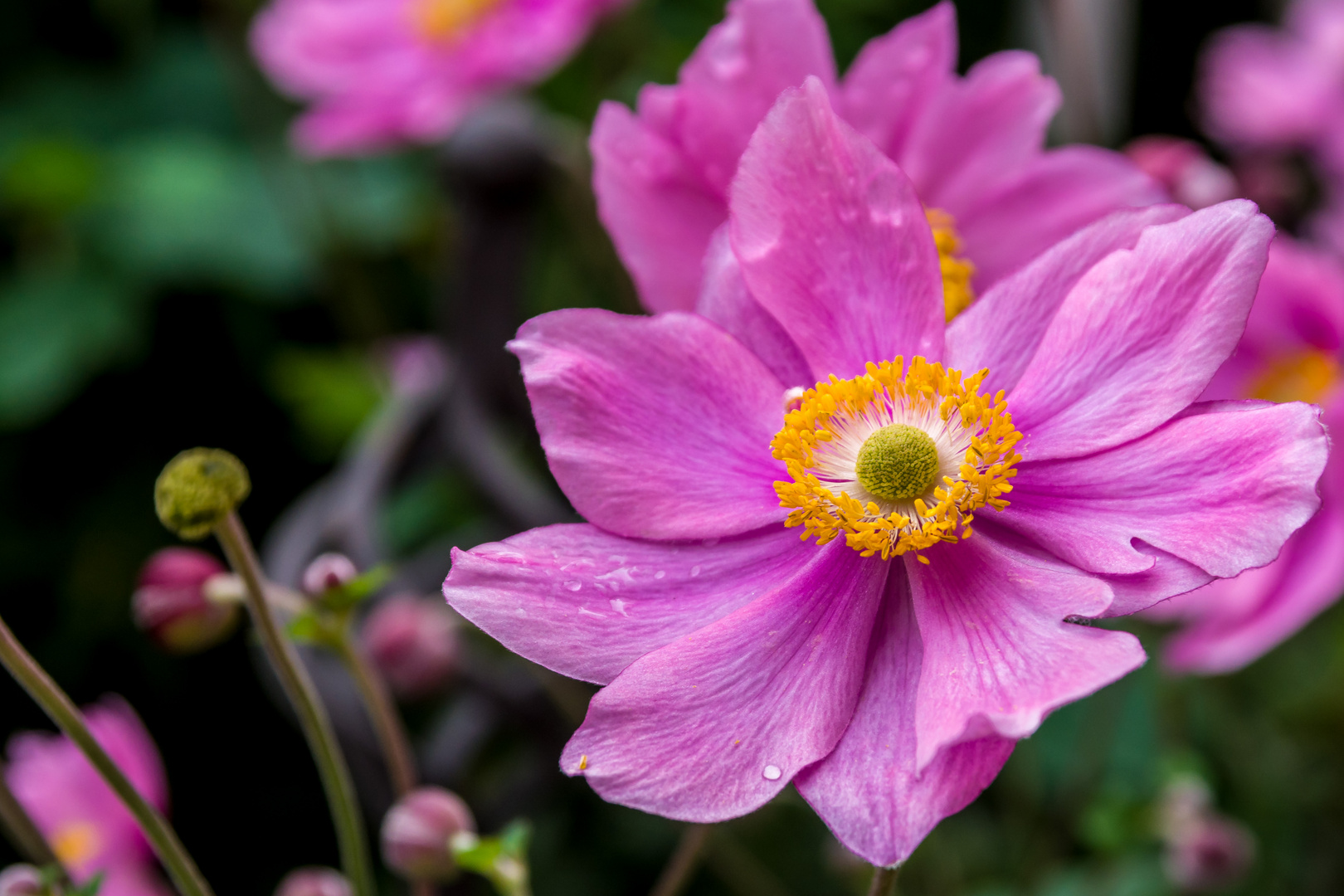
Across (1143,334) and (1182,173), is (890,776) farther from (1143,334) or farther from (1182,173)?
(1182,173)

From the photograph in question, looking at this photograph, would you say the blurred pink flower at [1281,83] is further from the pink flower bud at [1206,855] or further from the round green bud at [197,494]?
the round green bud at [197,494]

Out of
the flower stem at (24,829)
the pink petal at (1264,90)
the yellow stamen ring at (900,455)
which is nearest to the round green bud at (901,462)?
the yellow stamen ring at (900,455)

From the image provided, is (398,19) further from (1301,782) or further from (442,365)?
(1301,782)

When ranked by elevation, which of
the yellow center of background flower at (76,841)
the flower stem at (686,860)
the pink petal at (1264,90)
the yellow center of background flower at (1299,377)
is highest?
the flower stem at (686,860)

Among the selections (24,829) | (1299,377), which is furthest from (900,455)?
(1299,377)

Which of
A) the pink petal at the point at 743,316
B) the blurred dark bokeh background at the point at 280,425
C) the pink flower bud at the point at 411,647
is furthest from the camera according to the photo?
the blurred dark bokeh background at the point at 280,425

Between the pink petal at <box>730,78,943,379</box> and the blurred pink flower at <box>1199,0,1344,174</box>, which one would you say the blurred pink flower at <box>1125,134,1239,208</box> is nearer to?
the pink petal at <box>730,78,943,379</box>
